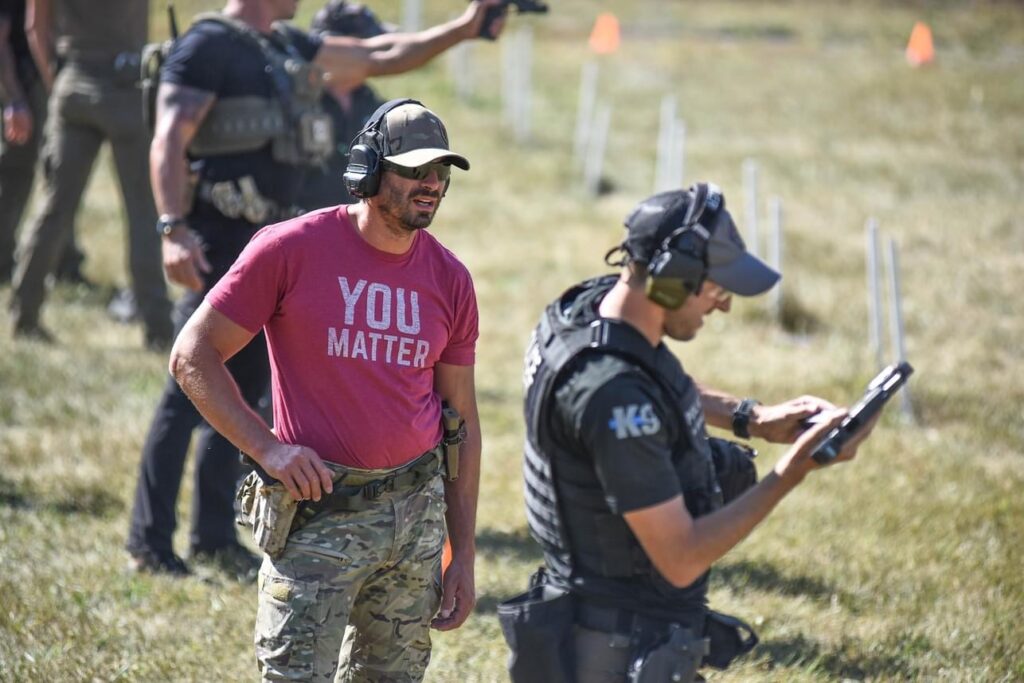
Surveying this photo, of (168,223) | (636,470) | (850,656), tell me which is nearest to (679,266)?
(636,470)

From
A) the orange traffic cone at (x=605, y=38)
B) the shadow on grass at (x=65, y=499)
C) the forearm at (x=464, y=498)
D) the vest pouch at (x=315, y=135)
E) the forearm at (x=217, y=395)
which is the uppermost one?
the orange traffic cone at (x=605, y=38)

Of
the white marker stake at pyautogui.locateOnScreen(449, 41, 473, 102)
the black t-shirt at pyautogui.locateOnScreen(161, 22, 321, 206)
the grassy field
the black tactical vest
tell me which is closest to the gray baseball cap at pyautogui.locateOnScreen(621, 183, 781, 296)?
the black tactical vest

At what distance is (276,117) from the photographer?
17.6ft

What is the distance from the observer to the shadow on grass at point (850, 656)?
483 centimetres

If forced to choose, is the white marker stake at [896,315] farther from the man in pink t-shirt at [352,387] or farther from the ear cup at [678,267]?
the man in pink t-shirt at [352,387]

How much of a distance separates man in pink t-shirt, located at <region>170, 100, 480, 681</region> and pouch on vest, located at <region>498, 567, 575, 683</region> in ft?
0.83

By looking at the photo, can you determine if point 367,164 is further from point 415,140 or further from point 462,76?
point 462,76

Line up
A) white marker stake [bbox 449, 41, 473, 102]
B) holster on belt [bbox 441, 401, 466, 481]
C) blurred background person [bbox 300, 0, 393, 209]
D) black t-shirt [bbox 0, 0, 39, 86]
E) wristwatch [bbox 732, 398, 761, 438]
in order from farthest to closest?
white marker stake [bbox 449, 41, 473, 102]
black t-shirt [bbox 0, 0, 39, 86]
blurred background person [bbox 300, 0, 393, 209]
wristwatch [bbox 732, 398, 761, 438]
holster on belt [bbox 441, 401, 466, 481]

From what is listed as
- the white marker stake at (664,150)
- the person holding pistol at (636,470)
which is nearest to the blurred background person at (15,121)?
the white marker stake at (664,150)

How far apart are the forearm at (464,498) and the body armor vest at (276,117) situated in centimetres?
219

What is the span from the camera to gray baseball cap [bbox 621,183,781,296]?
127 inches

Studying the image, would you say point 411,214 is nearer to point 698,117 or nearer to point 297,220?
point 297,220

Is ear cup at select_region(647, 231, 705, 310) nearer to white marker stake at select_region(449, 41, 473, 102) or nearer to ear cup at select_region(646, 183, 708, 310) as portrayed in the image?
ear cup at select_region(646, 183, 708, 310)

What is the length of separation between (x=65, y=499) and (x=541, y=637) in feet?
12.0
